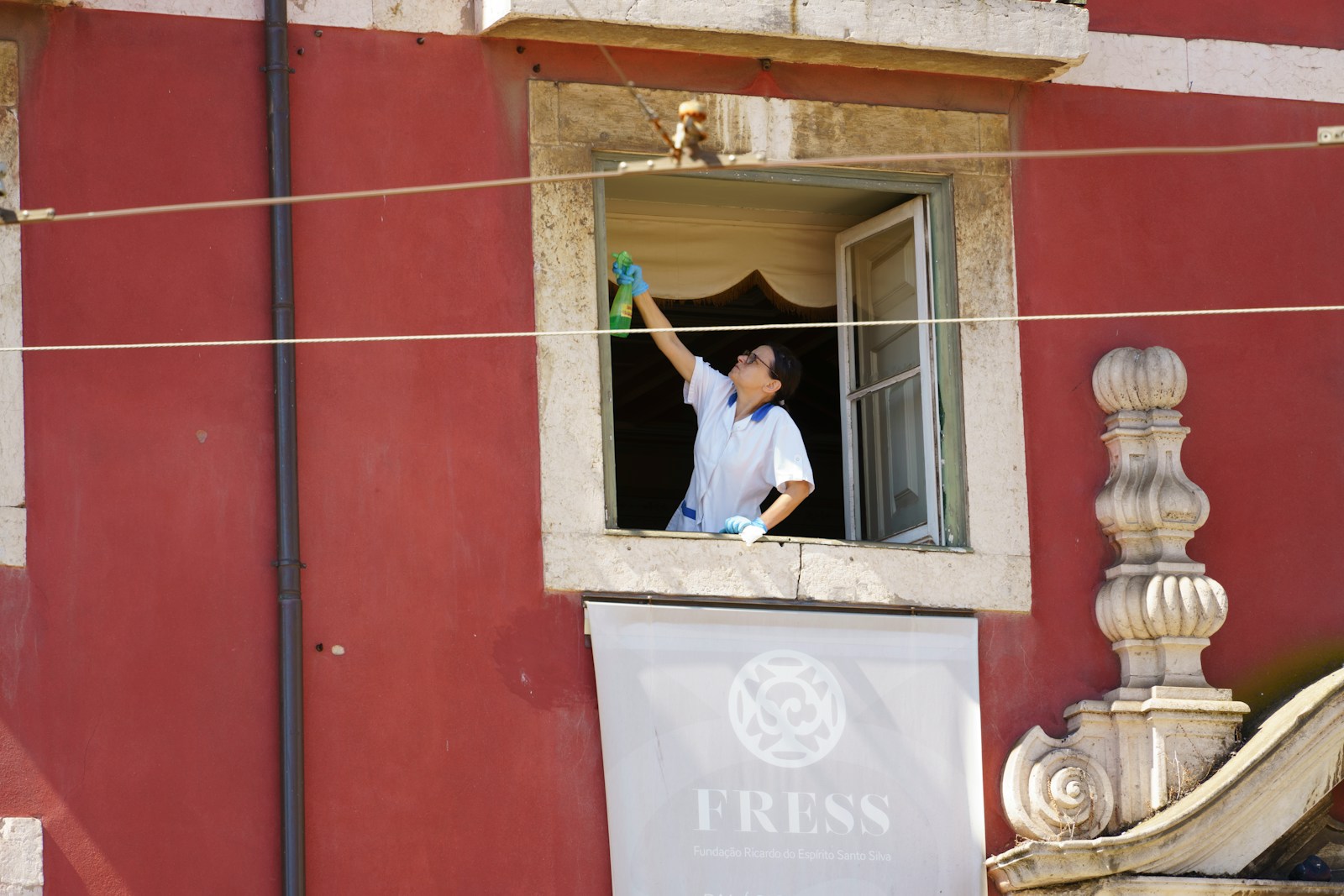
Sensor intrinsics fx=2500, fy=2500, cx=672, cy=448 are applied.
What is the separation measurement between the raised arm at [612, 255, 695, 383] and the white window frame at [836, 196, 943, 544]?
0.68 m

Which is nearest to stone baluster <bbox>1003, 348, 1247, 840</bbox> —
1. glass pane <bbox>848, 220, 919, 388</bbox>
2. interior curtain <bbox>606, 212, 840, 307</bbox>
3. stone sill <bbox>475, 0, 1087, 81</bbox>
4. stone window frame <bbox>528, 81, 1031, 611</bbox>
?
stone window frame <bbox>528, 81, 1031, 611</bbox>

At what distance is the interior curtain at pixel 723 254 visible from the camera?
10.5 metres

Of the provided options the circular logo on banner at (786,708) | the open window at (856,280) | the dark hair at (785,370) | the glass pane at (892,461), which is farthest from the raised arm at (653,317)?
the circular logo on banner at (786,708)

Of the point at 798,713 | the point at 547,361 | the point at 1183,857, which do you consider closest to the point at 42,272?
the point at 547,361

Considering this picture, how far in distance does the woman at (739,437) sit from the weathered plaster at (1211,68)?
69.2 inches

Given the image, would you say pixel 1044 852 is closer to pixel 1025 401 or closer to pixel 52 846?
pixel 1025 401

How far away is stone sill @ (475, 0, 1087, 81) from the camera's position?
30.8ft

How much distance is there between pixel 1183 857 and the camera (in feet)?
29.7

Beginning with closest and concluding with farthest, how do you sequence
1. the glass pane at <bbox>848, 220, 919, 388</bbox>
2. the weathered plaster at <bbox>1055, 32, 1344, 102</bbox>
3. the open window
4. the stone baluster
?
the stone baluster → the open window → the glass pane at <bbox>848, 220, 919, 388</bbox> → the weathered plaster at <bbox>1055, 32, 1344, 102</bbox>

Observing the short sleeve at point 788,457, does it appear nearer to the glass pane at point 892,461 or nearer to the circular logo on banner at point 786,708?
the glass pane at point 892,461

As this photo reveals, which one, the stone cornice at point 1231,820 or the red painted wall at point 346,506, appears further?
the stone cornice at point 1231,820

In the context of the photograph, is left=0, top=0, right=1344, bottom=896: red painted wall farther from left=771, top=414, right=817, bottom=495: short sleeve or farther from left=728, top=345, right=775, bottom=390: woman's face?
left=728, top=345, right=775, bottom=390: woman's face

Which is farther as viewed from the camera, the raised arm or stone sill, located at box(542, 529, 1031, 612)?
the raised arm

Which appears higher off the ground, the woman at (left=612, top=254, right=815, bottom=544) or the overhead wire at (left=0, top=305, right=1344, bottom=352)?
the overhead wire at (left=0, top=305, right=1344, bottom=352)
